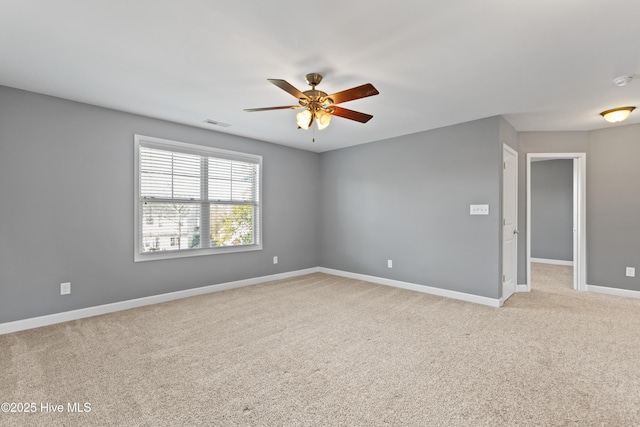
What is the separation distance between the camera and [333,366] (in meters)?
2.34

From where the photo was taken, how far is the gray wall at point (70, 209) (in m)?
3.01

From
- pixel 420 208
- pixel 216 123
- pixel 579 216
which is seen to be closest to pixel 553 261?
pixel 579 216

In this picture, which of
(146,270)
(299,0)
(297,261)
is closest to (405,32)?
(299,0)

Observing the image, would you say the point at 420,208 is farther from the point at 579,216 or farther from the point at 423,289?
the point at 579,216

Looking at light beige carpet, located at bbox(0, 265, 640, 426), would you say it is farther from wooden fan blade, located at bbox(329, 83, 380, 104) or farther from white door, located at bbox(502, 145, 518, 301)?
wooden fan blade, located at bbox(329, 83, 380, 104)

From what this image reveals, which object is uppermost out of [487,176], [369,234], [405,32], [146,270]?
[405,32]

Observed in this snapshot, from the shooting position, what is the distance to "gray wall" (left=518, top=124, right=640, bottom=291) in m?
4.27

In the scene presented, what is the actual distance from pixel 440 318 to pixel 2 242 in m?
4.58

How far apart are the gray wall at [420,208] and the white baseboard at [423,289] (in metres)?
0.06

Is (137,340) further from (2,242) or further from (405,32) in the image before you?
(405,32)

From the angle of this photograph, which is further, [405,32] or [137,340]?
[137,340]

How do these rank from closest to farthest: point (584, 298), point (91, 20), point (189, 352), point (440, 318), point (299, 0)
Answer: point (299, 0) → point (91, 20) → point (189, 352) → point (440, 318) → point (584, 298)

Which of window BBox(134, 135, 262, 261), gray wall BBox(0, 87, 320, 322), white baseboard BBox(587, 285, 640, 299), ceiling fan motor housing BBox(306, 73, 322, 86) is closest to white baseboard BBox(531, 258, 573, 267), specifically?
white baseboard BBox(587, 285, 640, 299)

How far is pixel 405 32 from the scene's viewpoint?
2.06 metres
